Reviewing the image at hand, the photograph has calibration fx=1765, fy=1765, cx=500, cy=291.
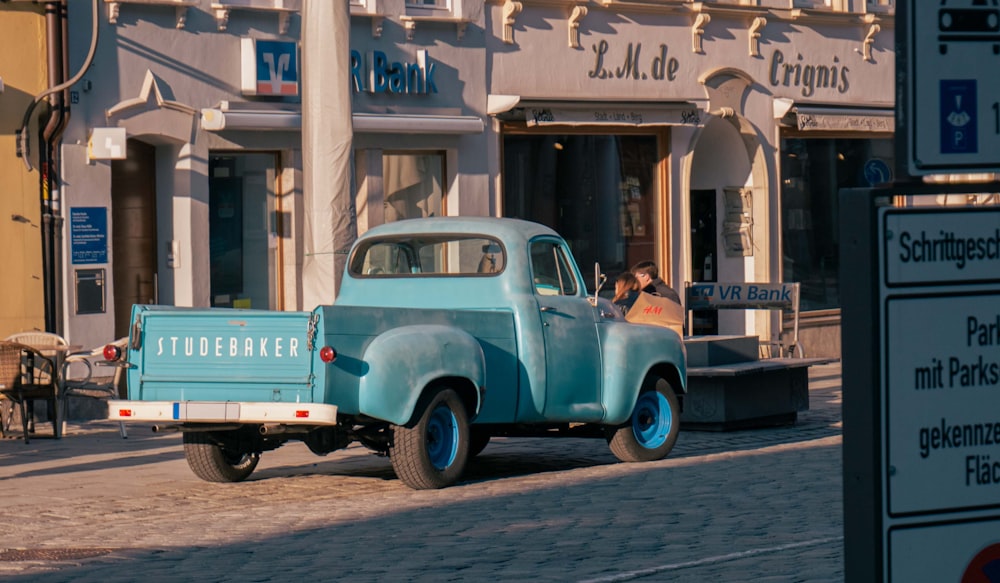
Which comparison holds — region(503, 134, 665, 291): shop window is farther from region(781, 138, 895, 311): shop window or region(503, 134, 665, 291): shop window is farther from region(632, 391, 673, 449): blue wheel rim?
region(632, 391, 673, 449): blue wheel rim

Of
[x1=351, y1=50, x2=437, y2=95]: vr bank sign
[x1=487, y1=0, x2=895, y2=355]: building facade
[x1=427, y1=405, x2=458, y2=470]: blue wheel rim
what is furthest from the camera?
[x1=487, y1=0, x2=895, y2=355]: building facade

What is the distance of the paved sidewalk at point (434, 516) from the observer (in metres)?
8.70

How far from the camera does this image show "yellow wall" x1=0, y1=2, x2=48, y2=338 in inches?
709

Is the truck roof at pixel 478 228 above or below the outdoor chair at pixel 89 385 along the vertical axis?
above

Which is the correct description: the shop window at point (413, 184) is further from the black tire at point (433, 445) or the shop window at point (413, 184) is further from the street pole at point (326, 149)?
the black tire at point (433, 445)

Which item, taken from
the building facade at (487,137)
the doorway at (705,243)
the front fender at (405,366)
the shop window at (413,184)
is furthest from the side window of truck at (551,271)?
the doorway at (705,243)

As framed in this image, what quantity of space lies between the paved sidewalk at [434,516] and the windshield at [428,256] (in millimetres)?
1570

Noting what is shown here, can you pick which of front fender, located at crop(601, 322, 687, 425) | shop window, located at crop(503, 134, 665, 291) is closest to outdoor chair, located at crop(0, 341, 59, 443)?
front fender, located at crop(601, 322, 687, 425)

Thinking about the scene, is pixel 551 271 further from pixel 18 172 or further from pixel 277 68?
pixel 277 68

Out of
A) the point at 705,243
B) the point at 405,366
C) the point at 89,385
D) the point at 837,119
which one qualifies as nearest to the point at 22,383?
the point at 89,385

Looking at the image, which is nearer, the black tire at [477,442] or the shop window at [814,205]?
the black tire at [477,442]

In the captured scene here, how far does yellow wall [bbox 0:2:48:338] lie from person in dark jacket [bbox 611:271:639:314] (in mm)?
6010

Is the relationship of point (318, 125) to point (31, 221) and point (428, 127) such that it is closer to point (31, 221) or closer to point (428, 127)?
point (31, 221)

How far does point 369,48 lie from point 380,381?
32.9 ft
